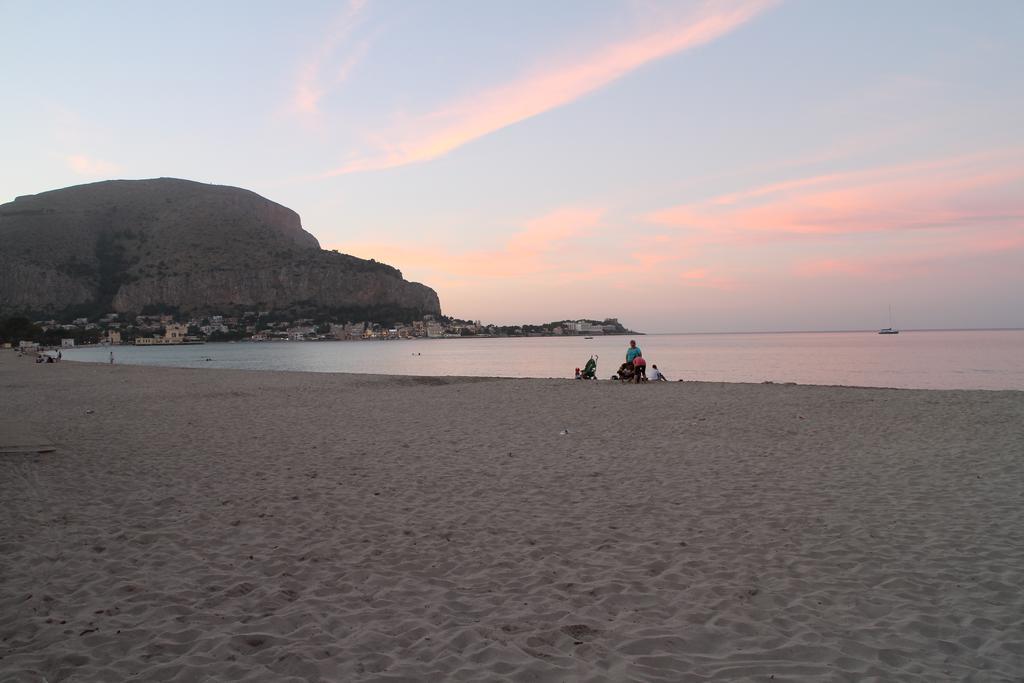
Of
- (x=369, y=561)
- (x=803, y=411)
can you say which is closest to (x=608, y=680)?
(x=369, y=561)

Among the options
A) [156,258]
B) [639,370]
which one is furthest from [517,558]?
[156,258]

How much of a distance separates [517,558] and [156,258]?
159 meters

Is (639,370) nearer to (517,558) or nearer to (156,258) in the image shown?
(517,558)

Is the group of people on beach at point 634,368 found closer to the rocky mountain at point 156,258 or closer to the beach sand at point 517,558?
the beach sand at point 517,558

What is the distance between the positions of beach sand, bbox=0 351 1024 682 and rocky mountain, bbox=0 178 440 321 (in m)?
143

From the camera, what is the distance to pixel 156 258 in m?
141

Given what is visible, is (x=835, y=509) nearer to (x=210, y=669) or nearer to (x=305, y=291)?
(x=210, y=669)

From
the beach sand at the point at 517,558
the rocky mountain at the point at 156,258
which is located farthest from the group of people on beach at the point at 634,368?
the rocky mountain at the point at 156,258

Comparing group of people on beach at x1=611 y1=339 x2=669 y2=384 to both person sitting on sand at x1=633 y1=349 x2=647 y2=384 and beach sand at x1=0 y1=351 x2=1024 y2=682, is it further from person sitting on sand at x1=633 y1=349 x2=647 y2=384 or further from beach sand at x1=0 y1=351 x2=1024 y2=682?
beach sand at x1=0 y1=351 x2=1024 y2=682

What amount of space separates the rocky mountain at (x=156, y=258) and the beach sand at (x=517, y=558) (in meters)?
143

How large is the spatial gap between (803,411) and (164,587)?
1371 centimetres

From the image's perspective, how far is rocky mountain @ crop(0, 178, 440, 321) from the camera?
12825cm

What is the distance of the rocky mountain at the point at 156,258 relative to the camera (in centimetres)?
12825

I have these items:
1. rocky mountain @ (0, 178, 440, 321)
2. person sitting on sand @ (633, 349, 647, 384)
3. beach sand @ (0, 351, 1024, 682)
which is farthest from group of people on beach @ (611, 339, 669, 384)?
rocky mountain @ (0, 178, 440, 321)
